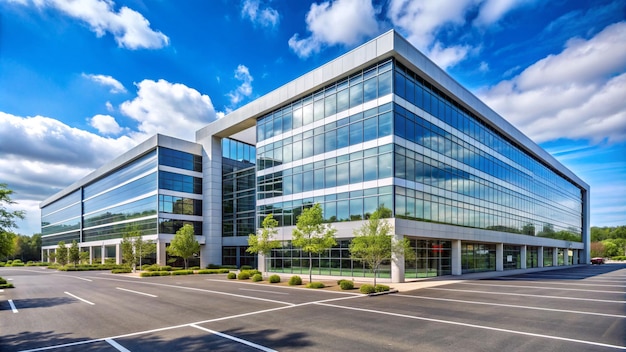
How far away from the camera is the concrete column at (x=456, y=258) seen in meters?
34.4

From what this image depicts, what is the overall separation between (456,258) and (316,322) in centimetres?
2598

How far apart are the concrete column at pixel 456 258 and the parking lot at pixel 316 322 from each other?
1379 centimetres

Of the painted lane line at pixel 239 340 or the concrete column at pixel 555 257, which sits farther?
the concrete column at pixel 555 257

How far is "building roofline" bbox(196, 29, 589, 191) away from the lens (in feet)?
96.0

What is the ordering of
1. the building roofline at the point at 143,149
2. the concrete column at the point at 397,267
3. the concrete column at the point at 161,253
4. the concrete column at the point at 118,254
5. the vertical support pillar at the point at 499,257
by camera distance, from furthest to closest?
the concrete column at the point at 118,254 → the building roofline at the point at 143,149 → the concrete column at the point at 161,253 → the vertical support pillar at the point at 499,257 → the concrete column at the point at 397,267

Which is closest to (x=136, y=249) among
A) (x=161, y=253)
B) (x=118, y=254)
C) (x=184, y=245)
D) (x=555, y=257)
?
(x=161, y=253)

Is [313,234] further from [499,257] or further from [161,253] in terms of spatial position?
[161,253]

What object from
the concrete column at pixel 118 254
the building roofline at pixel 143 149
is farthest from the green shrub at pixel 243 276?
the concrete column at pixel 118 254

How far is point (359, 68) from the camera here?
1232 inches

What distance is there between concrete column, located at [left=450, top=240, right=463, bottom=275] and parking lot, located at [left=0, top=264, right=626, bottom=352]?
13788 millimetres

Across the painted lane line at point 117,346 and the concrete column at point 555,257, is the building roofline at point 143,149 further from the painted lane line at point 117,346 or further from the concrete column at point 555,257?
the concrete column at point 555,257

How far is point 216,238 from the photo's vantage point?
50.3 metres

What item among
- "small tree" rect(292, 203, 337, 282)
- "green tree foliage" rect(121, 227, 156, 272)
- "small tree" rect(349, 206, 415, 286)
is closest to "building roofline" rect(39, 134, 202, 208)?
"green tree foliage" rect(121, 227, 156, 272)

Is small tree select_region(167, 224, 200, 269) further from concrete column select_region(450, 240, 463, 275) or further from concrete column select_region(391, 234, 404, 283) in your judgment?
concrete column select_region(450, 240, 463, 275)
